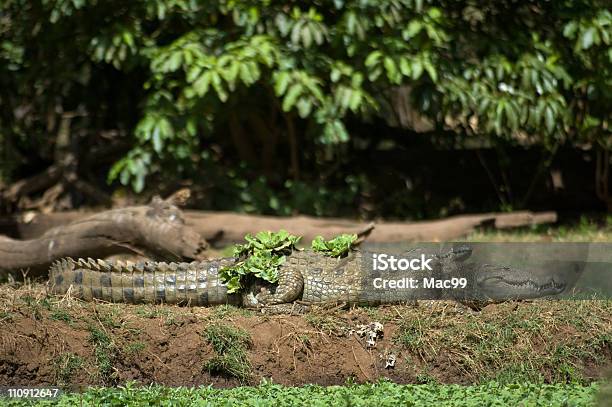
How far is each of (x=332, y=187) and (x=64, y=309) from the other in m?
5.41

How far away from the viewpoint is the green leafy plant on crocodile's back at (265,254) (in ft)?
20.3

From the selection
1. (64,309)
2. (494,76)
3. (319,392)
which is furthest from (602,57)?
(64,309)

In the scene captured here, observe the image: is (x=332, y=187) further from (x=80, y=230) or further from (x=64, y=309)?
(x=64, y=309)

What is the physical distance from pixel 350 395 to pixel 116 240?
2.81m

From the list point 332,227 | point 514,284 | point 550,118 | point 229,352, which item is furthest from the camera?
point 550,118

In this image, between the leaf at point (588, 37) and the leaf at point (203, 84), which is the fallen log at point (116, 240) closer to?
the leaf at point (203, 84)

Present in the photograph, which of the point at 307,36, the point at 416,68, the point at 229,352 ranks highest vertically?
the point at 307,36

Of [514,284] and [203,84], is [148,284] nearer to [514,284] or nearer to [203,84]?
[203,84]

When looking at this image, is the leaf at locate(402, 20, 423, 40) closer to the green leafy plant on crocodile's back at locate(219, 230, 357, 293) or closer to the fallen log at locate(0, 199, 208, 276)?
the green leafy plant on crocodile's back at locate(219, 230, 357, 293)

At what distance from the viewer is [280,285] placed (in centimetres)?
618

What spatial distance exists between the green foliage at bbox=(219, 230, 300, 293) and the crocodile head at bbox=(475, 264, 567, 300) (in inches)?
55.0

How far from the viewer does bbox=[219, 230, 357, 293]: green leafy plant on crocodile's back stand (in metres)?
6.20

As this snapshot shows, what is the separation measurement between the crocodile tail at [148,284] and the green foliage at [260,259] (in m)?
0.10

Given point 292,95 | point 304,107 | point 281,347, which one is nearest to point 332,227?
point 304,107
